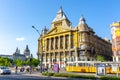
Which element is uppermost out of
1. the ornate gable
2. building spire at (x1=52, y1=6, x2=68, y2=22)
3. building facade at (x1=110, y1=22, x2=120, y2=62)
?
building spire at (x1=52, y1=6, x2=68, y2=22)

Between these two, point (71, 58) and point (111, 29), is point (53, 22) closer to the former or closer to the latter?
point (71, 58)

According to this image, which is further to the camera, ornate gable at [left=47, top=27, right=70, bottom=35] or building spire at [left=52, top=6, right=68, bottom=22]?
building spire at [left=52, top=6, right=68, bottom=22]

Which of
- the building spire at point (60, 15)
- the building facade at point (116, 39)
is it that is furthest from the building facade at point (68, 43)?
the building facade at point (116, 39)

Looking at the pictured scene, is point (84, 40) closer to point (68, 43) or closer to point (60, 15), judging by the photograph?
point (68, 43)

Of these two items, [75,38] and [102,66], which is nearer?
[102,66]

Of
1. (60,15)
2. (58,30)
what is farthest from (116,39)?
Answer: (60,15)

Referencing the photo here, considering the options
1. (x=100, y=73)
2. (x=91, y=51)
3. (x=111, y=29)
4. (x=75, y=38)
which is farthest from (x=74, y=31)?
(x=100, y=73)

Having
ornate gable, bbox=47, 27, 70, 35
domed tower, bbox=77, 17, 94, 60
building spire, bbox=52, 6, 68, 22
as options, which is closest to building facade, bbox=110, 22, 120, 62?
domed tower, bbox=77, 17, 94, 60

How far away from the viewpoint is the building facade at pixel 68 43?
9700 centimetres

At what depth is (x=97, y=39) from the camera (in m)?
113

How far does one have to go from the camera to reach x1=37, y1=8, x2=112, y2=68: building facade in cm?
9700

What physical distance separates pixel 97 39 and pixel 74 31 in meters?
17.1

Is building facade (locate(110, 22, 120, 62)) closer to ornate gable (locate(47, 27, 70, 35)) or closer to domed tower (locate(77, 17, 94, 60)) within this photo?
domed tower (locate(77, 17, 94, 60))

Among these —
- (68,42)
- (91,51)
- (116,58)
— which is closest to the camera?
(116,58)
